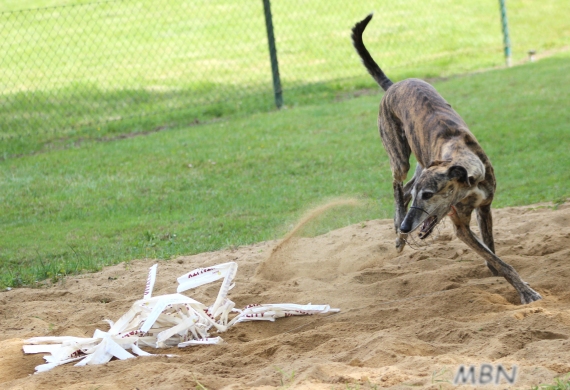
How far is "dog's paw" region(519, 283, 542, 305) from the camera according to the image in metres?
5.21

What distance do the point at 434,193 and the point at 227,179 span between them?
547 centimetres

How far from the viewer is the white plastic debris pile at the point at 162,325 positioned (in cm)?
489

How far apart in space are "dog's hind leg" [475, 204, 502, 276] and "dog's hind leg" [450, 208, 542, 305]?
0.26 m

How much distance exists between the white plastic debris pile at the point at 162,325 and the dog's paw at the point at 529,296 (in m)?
1.35

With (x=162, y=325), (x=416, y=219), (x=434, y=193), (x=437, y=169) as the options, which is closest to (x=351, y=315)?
(x=416, y=219)

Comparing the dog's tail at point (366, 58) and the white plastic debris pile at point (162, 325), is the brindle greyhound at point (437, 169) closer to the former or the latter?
the dog's tail at point (366, 58)

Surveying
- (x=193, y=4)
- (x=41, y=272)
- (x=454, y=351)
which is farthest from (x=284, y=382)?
(x=193, y=4)

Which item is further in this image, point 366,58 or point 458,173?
point 366,58

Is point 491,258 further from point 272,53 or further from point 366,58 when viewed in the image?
point 272,53

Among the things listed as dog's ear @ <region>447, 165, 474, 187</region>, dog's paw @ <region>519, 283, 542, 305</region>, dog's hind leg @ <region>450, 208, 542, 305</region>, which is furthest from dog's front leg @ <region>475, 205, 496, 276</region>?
dog's ear @ <region>447, 165, 474, 187</region>

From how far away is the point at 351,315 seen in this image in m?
5.36

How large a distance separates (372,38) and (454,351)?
693 inches

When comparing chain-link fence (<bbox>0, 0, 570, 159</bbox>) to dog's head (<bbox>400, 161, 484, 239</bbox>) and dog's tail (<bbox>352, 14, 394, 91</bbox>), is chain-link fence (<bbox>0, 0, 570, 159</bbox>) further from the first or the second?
dog's head (<bbox>400, 161, 484, 239</bbox>)

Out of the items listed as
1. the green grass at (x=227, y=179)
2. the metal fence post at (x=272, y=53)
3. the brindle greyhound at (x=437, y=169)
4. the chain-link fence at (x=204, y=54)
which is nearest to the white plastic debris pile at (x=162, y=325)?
the brindle greyhound at (x=437, y=169)
